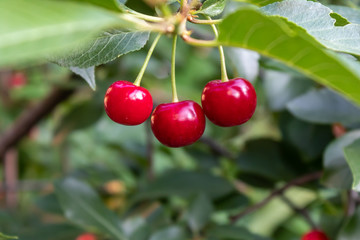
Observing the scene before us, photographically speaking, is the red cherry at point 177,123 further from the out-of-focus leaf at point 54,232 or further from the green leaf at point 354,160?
the out-of-focus leaf at point 54,232

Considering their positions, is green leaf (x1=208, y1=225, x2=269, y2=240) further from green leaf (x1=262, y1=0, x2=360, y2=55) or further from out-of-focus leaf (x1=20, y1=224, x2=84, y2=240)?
green leaf (x1=262, y1=0, x2=360, y2=55)

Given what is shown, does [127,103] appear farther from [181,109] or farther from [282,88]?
[282,88]

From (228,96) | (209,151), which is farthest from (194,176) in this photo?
(228,96)

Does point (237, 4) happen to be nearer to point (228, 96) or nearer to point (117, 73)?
point (228, 96)

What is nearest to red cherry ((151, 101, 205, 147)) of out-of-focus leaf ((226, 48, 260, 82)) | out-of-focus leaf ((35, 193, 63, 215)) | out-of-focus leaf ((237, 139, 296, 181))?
out-of-focus leaf ((226, 48, 260, 82))

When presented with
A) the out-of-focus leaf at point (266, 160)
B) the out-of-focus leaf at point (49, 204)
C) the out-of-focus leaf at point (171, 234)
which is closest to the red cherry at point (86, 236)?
the out-of-focus leaf at point (49, 204)
